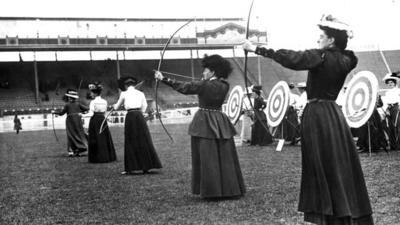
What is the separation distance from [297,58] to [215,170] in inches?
108

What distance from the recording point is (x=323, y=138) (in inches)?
159

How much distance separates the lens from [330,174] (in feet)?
13.1

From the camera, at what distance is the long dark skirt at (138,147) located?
30.4 ft

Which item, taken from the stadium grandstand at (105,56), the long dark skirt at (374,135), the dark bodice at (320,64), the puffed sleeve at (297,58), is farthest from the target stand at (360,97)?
the stadium grandstand at (105,56)

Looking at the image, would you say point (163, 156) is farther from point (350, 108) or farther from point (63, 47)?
point (63, 47)

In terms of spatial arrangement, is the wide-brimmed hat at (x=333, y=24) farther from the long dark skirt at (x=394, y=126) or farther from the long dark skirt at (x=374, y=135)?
the long dark skirt at (x=394, y=126)

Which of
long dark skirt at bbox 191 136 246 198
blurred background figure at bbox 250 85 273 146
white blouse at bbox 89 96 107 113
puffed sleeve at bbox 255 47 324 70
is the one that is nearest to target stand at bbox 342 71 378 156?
long dark skirt at bbox 191 136 246 198

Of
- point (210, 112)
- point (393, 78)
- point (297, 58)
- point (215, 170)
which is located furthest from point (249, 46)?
point (393, 78)

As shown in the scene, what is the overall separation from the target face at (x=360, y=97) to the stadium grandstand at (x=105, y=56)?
91.9 feet

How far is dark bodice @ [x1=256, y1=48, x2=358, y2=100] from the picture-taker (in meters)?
3.87

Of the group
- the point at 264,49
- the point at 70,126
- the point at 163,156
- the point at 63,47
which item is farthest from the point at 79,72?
the point at 264,49

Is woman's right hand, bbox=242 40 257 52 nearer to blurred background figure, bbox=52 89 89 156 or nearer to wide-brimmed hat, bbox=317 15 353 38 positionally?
wide-brimmed hat, bbox=317 15 353 38

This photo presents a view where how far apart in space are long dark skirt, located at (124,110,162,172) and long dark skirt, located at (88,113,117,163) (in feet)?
7.92

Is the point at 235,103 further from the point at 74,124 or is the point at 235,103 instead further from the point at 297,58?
the point at 297,58
